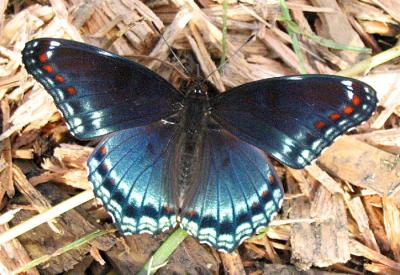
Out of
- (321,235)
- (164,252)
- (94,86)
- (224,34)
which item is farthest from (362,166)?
(94,86)

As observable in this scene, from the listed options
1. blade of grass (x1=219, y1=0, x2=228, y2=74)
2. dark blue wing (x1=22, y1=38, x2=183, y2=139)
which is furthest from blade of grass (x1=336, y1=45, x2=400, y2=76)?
dark blue wing (x1=22, y1=38, x2=183, y2=139)

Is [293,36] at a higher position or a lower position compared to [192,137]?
higher

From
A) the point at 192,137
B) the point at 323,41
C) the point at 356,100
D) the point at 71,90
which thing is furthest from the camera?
the point at 323,41

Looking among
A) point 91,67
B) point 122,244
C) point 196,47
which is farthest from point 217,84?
point 122,244

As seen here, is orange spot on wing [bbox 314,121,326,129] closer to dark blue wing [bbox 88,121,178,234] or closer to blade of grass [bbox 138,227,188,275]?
dark blue wing [bbox 88,121,178,234]

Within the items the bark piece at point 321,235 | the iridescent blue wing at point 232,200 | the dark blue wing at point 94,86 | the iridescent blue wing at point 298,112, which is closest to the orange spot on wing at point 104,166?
the dark blue wing at point 94,86

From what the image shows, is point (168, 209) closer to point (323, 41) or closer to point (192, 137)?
point (192, 137)
